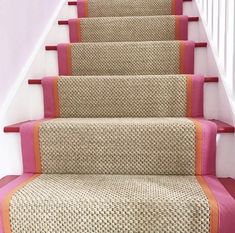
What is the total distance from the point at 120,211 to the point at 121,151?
11.6 inches

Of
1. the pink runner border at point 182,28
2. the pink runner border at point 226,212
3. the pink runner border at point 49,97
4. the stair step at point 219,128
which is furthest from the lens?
the pink runner border at point 182,28

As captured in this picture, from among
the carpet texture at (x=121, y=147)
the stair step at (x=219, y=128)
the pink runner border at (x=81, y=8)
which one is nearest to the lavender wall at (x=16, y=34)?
the stair step at (x=219, y=128)

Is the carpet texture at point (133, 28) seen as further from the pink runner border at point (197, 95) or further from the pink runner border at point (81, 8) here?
the pink runner border at point (197, 95)

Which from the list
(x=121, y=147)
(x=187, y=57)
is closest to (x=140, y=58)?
(x=187, y=57)

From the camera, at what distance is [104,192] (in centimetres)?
99

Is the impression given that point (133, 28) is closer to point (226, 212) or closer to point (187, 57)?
point (187, 57)

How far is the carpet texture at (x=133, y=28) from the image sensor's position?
1907 millimetres

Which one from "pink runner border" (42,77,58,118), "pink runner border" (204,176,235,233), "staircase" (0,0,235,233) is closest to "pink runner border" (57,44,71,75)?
"staircase" (0,0,235,233)

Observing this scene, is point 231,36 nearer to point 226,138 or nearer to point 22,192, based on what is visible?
point 226,138

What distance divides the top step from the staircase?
0.30 metres

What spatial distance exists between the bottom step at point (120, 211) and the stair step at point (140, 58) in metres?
0.81

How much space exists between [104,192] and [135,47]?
89cm

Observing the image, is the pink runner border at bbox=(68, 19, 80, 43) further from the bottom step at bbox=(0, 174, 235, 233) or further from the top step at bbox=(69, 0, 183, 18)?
the bottom step at bbox=(0, 174, 235, 233)

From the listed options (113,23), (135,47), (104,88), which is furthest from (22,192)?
(113,23)
